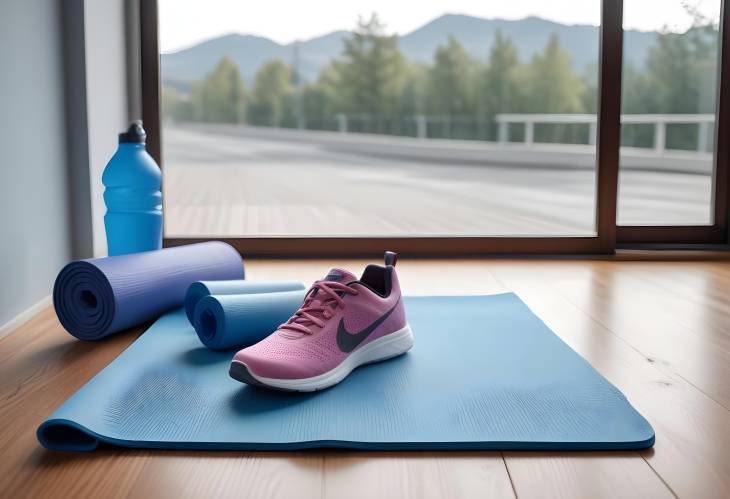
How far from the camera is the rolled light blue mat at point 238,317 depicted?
5.05 feet

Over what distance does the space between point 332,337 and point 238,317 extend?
0.90 ft

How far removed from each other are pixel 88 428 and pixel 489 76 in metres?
3.51

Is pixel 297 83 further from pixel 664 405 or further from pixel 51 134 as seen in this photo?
pixel 664 405

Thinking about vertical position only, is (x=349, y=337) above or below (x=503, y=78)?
below

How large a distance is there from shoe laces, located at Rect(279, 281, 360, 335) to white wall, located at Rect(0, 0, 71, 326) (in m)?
0.78

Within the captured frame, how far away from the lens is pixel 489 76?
13.9ft

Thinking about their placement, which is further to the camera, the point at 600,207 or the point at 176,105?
the point at 176,105

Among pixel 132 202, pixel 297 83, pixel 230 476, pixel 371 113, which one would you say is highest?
pixel 297 83

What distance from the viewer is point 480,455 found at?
3.46 feet

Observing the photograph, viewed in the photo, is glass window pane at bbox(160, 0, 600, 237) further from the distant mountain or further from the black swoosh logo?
the black swoosh logo

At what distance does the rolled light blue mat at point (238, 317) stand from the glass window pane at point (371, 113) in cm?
134

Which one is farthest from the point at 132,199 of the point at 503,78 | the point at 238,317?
the point at 503,78

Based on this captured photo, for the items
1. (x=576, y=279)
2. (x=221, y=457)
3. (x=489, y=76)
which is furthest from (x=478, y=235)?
(x=221, y=457)

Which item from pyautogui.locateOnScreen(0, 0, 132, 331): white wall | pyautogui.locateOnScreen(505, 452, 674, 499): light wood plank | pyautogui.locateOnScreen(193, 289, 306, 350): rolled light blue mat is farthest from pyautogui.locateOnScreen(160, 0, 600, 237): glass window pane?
pyautogui.locateOnScreen(505, 452, 674, 499): light wood plank
